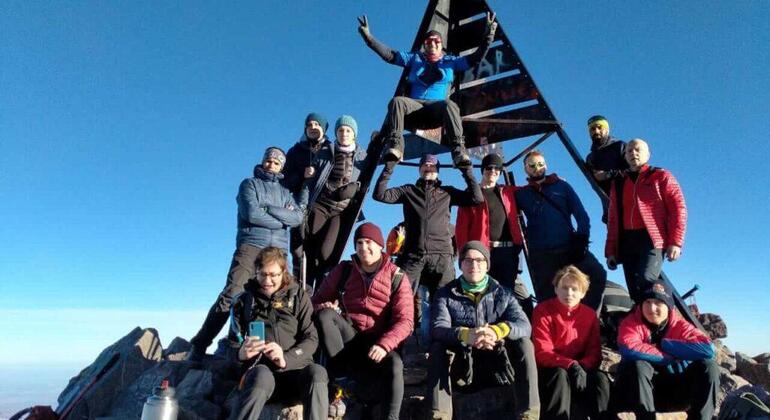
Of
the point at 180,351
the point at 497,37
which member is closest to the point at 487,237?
the point at 497,37

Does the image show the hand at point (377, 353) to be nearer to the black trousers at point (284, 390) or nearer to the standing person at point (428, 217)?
the black trousers at point (284, 390)

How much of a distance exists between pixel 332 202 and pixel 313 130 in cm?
119

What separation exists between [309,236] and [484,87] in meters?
4.16

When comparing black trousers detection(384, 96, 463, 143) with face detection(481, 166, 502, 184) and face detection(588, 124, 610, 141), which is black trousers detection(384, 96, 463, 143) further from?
face detection(588, 124, 610, 141)

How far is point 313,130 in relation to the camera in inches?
295

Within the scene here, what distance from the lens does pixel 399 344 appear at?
16.4 feet

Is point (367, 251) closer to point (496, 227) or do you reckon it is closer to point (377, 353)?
point (377, 353)

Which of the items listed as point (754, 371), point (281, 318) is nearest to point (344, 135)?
point (281, 318)

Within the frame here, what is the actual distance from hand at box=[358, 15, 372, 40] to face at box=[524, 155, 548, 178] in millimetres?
3171

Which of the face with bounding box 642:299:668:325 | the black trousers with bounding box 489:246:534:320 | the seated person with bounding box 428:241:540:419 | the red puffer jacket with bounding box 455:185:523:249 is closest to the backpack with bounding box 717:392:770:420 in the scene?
the face with bounding box 642:299:668:325

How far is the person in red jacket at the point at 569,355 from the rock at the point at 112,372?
18.0 feet

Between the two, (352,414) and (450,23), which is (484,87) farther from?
A: (352,414)

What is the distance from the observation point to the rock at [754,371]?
251 inches

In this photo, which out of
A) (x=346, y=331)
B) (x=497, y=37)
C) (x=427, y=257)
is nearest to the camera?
(x=346, y=331)
